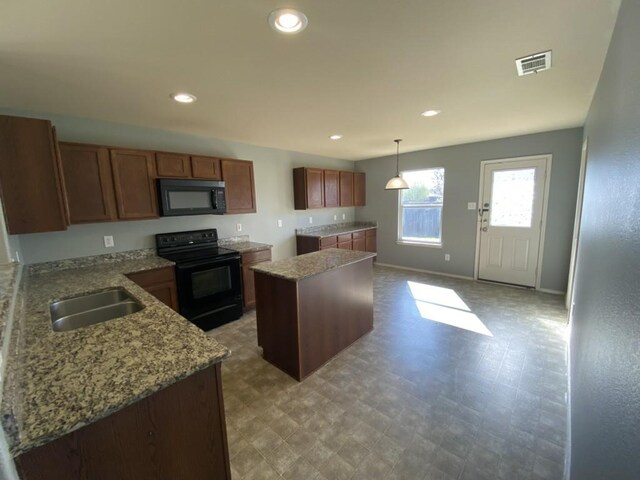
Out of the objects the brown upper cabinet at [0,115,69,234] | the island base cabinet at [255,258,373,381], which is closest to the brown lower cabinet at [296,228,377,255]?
the island base cabinet at [255,258,373,381]

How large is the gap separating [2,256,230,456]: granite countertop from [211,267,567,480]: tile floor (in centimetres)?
97

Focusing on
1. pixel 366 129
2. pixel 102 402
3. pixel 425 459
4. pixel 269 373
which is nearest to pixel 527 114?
pixel 366 129

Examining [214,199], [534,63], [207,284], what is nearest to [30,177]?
[214,199]

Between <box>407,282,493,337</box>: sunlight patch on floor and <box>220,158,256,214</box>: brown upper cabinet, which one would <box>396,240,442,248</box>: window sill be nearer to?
<box>407,282,493,337</box>: sunlight patch on floor

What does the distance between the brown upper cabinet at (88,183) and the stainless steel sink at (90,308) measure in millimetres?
1055

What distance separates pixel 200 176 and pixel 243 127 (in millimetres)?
806

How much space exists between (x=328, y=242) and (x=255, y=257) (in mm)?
1643

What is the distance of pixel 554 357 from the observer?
8.05 feet

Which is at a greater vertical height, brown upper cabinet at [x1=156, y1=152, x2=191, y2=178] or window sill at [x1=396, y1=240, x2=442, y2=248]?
brown upper cabinet at [x1=156, y1=152, x2=191, y2=178]

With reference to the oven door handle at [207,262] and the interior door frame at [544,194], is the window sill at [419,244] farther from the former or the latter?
the oven door handle at [207,262]

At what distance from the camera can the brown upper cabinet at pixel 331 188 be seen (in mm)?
5117

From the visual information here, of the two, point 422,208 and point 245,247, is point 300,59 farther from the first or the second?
point 422,208

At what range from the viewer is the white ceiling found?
128cm

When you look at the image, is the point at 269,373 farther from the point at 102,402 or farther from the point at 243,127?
the point at 243,127
